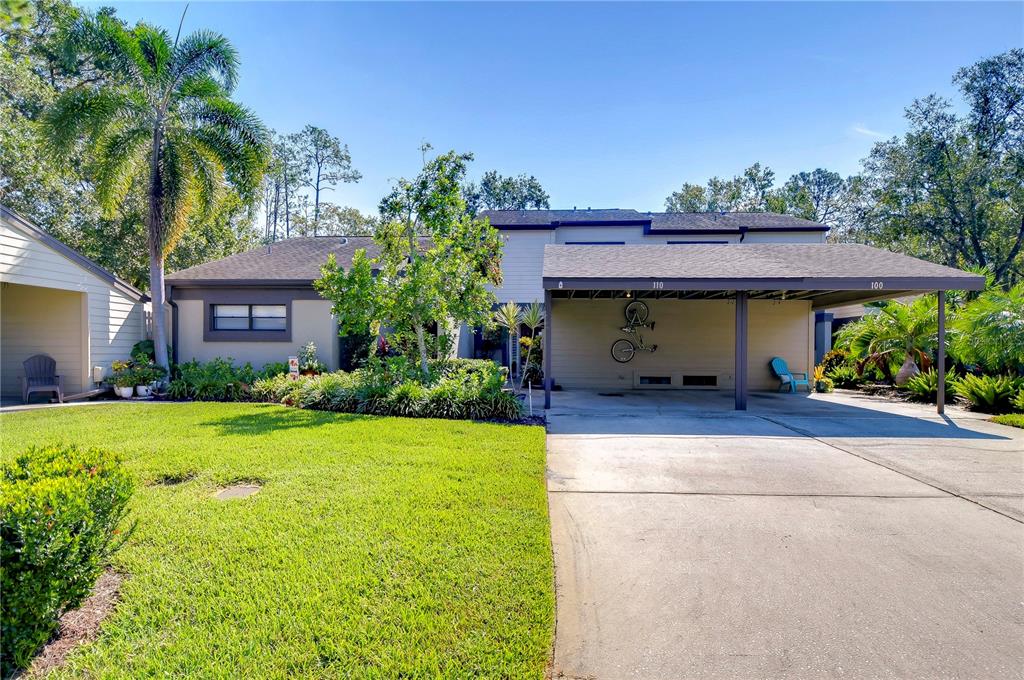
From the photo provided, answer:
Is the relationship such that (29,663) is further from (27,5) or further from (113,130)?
(113,130)

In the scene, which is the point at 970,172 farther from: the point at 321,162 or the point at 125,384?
the point at 321,162

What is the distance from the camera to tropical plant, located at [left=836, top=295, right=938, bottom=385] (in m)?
12.4

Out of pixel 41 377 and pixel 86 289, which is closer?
pixel 41 377

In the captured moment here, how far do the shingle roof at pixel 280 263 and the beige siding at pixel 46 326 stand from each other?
7.61 feet

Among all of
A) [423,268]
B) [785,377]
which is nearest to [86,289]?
[423,268]

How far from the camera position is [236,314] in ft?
42.7

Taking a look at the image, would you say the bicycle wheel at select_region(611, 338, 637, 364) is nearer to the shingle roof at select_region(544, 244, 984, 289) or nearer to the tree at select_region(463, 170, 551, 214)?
the shingle roof at select_region(544, 244, 984, 289)

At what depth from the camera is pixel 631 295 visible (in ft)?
46.1

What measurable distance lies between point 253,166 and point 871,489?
13.7m

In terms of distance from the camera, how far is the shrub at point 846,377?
47.7ft

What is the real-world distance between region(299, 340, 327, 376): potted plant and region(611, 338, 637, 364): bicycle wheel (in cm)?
823

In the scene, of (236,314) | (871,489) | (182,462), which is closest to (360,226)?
(236,314)

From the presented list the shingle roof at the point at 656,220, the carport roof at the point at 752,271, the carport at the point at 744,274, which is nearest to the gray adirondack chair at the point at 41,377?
the carport at the point at 744,274

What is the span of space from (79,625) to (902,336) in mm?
16478
